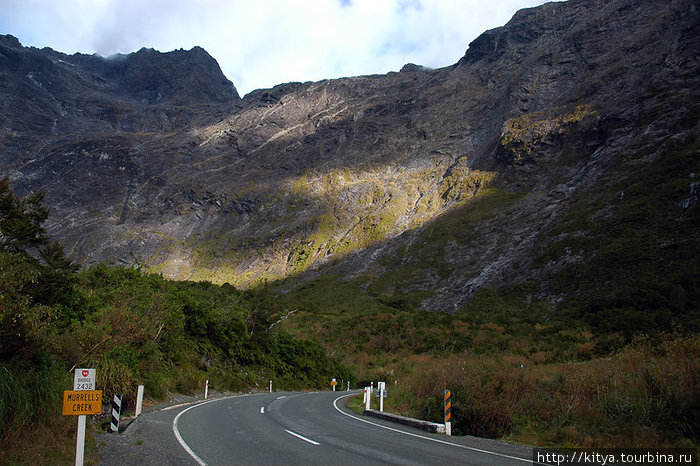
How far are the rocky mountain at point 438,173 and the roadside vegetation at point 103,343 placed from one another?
761 cm

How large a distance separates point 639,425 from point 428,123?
427ft

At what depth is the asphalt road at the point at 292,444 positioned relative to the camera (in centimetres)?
774

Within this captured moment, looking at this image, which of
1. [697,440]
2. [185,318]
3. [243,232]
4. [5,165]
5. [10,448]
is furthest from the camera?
[5,165]

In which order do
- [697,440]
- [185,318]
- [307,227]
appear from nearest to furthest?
[697,440], [185,318], [307,227]

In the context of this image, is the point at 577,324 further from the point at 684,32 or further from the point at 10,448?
the point at 684,32

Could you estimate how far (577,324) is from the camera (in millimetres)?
40031

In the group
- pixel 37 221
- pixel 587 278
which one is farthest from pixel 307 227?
pixel 37 221

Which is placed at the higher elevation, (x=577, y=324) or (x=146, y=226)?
(x=146, y=226)

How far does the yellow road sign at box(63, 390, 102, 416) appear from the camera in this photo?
7.03 meters

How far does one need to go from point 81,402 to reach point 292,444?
13.2 ft

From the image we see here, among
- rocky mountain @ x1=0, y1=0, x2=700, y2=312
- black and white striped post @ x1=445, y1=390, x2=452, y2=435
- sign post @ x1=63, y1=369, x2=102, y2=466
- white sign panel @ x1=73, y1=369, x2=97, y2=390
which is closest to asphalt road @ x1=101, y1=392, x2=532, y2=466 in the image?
black and white striped post @ x1=445, y1=390, x2=452, y2=435

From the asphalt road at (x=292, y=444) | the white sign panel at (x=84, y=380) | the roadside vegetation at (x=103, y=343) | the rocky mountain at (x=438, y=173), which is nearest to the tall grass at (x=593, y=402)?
the asphalt road at (x=292, y=444)

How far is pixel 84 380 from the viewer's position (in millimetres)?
7266

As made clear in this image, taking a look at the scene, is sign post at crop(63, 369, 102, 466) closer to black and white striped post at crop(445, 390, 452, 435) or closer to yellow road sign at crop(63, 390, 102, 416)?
yellow road sign at crop(63, 390, 102, 416)
